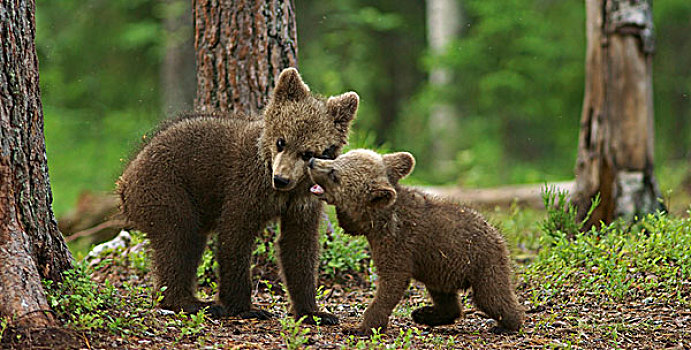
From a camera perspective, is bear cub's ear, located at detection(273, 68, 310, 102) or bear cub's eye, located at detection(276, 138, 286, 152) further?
bear cub's ear, located at detection(273, 68, 310, 102)

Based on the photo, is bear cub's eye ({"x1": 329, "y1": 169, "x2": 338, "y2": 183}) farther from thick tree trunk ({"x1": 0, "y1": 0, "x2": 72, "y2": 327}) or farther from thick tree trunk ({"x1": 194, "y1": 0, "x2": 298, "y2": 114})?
thick tree trunk ({"x1": 194, "y1": 0, "x2": 298, "y2": 114})

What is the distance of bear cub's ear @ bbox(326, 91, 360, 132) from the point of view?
4977 millimetres

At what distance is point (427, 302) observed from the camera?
6.09 m

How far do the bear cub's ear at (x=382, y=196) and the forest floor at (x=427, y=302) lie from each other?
0.80m

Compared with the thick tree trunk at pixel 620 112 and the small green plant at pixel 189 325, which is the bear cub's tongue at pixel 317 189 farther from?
the thick tree trunk at pixel 620 112

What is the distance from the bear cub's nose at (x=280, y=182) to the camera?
15.1 ft

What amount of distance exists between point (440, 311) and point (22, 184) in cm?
279

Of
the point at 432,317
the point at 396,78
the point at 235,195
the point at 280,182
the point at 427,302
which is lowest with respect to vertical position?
the point at 427,302

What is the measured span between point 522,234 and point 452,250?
12.5 feet

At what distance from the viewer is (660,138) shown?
61.1 ft

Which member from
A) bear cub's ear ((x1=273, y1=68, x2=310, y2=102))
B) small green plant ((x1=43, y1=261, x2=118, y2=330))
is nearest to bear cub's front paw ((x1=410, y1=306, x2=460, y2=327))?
bear cub's ear ((x1=273, y1=68, x2=310, y2=102))

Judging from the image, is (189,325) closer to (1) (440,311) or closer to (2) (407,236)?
(2) (407,236)

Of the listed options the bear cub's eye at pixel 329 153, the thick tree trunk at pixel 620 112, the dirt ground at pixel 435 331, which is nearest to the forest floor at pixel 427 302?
the dirt ground at pixel 435 331

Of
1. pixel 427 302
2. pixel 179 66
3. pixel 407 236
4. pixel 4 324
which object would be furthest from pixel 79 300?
pixel 179 66
